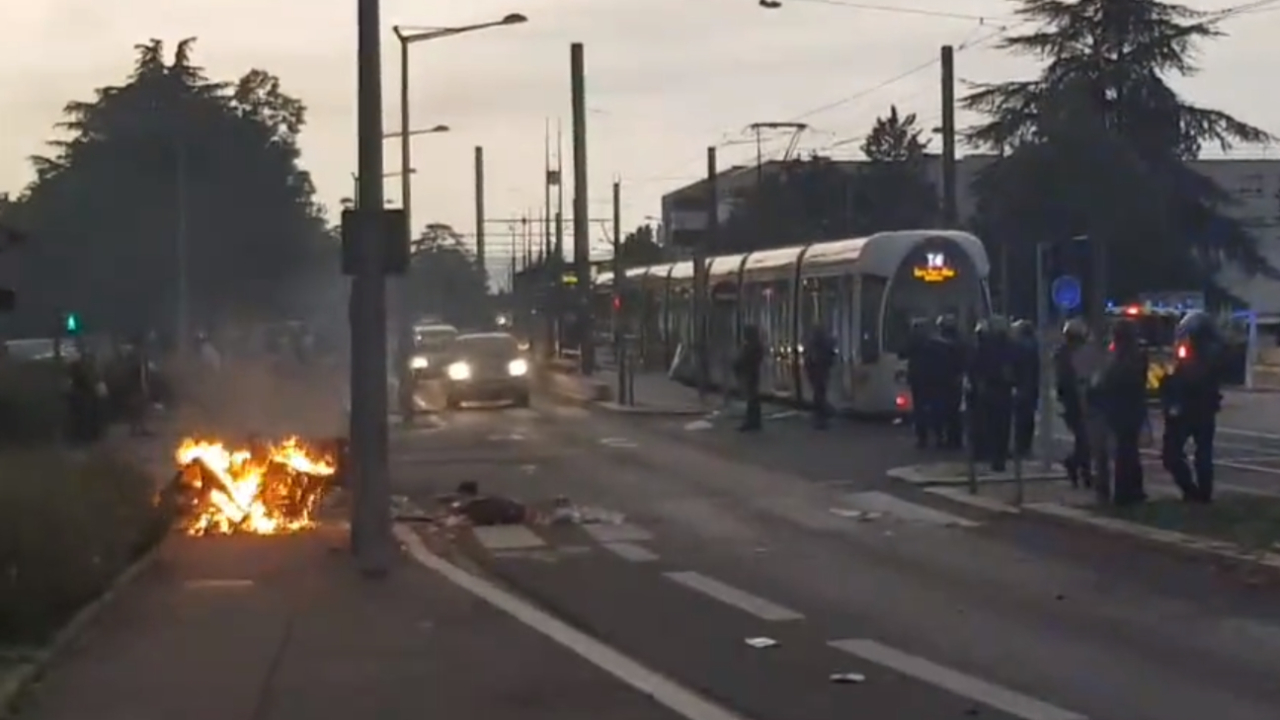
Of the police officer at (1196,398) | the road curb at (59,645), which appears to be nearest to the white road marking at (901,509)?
the police officer at (1196,398)

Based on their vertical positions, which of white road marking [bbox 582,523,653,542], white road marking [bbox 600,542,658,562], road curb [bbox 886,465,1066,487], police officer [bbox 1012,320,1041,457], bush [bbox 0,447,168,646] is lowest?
white road marking [bbox 582,523,653,542]

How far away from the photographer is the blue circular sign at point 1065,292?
27.9 meters

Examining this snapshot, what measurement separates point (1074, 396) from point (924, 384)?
755 cm

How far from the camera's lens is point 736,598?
16984 mm

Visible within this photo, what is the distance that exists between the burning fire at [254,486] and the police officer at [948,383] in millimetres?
9027

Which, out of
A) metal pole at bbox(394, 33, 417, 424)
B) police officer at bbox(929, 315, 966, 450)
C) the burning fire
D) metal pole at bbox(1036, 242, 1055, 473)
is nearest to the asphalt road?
the burning fire

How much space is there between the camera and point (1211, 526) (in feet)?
66.1

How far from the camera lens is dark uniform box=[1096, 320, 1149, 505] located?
2216 cm

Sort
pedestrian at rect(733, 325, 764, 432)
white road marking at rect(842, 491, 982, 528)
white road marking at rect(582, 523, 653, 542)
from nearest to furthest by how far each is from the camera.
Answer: white road marking at rect(582, 523, 653, 542), white road marking at rect(842, 491, 982, 528), pedestrian at rect(733, 325, 764, 432)

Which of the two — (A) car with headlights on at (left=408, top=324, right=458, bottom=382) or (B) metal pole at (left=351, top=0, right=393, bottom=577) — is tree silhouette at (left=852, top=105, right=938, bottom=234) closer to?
(A) car with headlights on at (left=408, top=324, right=458, bottom=382)

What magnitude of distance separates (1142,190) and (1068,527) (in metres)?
53.6

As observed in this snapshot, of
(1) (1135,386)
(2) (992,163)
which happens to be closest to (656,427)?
(1) (1135,386)

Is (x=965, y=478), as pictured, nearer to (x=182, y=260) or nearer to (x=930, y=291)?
(x=930, y=291)

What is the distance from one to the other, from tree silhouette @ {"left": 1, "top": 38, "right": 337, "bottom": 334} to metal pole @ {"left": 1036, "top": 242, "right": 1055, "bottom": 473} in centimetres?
3666
